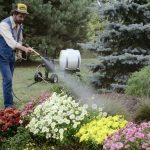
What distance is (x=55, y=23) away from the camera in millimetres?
19219

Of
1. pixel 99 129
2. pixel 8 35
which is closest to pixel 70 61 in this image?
pixel 8 35

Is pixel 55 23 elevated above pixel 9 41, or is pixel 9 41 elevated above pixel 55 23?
pixel 9 41

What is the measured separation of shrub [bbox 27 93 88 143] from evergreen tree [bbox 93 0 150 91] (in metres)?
4.17

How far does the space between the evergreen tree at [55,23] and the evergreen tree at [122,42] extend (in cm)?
828

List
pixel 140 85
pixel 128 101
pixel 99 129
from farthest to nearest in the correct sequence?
pixel 140 85, pixel 128 101, pixel 99 129

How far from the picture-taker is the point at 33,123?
6023mm

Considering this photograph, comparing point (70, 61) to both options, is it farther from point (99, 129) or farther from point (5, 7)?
point (99, 129)

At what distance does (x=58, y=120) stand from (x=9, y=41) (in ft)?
10.5

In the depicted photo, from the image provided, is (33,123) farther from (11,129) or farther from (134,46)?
(134,46)

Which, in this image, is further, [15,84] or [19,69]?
[19,69]

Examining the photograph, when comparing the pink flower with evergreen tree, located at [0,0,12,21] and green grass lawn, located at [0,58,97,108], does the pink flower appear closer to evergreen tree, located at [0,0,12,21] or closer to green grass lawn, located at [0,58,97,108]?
green grass lawn, located at [0,58,97,108]

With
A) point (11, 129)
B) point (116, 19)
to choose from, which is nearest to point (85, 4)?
point (116, 19)

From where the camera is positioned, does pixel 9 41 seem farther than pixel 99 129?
Yes

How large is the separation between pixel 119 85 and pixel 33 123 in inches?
169
